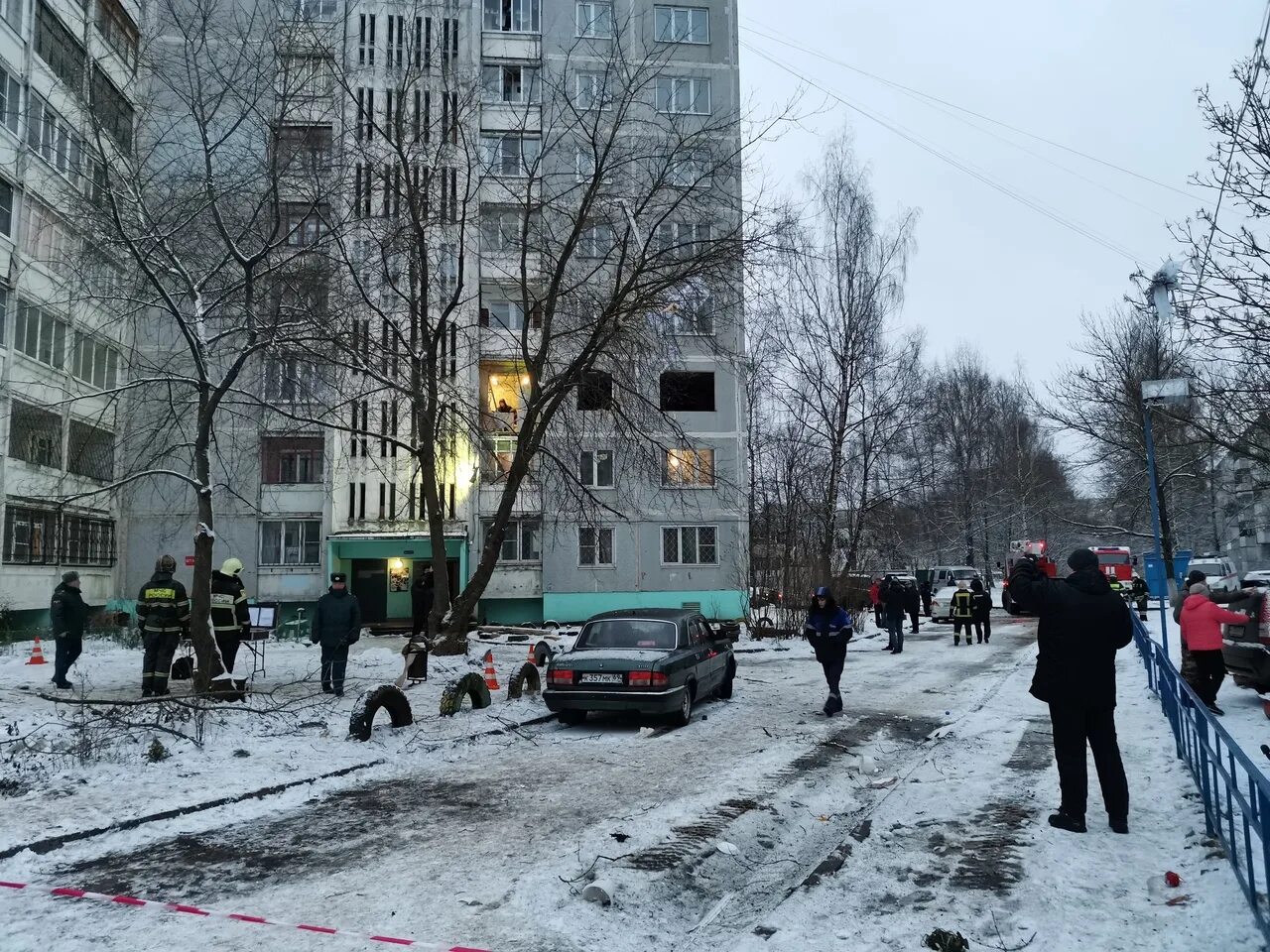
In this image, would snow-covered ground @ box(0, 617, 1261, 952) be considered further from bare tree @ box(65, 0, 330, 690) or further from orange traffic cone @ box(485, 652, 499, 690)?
bare tree @ box(65, 0, 330, 690)

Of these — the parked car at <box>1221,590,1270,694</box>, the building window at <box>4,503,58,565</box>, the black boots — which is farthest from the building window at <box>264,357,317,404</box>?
the building window at <box>4,503,58,565</box>

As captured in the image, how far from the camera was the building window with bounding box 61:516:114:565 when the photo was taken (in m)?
29.2

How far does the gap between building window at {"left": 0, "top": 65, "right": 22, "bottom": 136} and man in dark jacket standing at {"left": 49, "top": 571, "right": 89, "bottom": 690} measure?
1720cm

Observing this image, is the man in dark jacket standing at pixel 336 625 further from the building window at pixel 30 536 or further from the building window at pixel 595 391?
the building window at pixel 30 536

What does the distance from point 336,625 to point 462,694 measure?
2.46 m

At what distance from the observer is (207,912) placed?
16.8 feet

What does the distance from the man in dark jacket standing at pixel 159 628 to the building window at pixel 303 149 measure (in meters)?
5.86

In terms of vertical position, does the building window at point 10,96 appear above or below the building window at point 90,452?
above

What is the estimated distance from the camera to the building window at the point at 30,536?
2542 cm

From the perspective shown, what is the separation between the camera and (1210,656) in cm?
1061

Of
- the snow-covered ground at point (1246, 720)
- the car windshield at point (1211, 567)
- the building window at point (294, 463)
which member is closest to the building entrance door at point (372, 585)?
the building window at point (294, 463)

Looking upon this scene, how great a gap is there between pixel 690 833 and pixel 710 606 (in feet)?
92.5

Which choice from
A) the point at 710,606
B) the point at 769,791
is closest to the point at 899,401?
the point at 710,606

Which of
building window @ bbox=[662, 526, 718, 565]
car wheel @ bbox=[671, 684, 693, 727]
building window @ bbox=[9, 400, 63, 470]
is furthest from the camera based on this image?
building window @ bbox=[662, 526, 718, 565]
